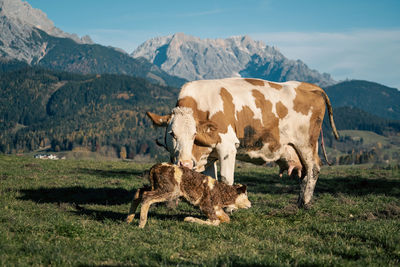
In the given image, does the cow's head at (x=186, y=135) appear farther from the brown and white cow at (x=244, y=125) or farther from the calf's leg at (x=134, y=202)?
the calf's leg at (x=134, y=202)

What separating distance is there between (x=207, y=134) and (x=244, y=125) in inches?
54.8

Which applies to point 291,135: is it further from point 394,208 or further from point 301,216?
point 394,208

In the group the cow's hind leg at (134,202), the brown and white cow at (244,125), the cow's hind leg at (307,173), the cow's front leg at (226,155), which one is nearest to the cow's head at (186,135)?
the brown and white cow at (244,125)

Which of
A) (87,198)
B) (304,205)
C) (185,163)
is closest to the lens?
(185,163)

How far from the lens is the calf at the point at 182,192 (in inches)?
373

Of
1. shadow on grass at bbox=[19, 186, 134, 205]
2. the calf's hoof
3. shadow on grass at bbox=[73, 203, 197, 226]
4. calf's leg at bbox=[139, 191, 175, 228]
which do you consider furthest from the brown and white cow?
shadow on grass at bbox=[19, 186, 134, 205]

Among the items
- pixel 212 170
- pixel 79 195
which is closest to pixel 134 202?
pixel 212 170

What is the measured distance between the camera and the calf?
31.1 ft

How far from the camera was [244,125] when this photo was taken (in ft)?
37.2

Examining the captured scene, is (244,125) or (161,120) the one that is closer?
(161,120)

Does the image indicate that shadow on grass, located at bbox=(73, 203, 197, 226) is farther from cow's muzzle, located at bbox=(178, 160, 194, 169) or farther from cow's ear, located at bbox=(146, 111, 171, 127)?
cow's ear, located at bbox=(146, 111, 171, 127)

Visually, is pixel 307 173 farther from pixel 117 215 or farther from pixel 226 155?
pixel 117 215

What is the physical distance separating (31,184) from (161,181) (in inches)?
377

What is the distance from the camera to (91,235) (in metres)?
7.96
